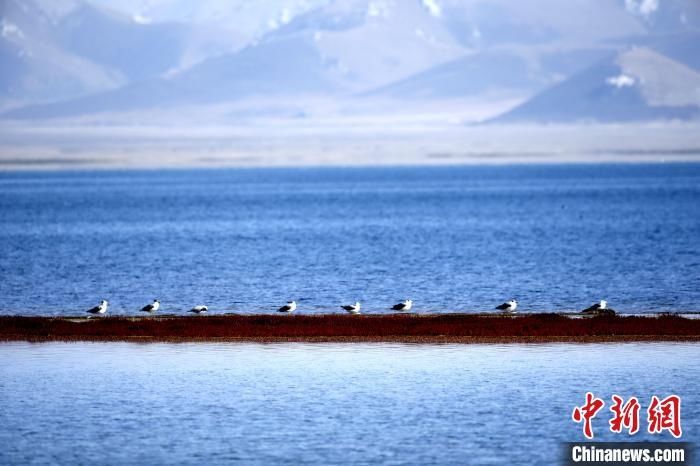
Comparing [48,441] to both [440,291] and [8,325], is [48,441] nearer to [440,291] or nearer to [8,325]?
[8,325]

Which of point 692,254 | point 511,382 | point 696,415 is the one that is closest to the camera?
point 696,415

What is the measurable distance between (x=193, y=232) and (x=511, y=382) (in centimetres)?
6357

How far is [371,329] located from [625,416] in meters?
11.4

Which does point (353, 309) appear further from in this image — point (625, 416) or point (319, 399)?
point (625, 416)

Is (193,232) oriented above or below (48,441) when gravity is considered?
above

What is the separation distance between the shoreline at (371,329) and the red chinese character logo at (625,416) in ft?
25.2

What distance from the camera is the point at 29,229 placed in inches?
3782

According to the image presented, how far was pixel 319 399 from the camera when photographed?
28656mm

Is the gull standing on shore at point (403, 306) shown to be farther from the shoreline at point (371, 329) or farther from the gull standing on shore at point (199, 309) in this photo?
the gull standing on shore at point (199, 309)

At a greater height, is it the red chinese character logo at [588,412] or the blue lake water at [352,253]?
the blue lake water at [352,253]

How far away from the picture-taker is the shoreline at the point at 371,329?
35.6 m

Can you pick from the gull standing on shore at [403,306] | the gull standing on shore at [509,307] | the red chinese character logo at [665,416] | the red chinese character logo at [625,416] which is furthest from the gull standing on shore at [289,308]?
the red chinese character logo at [665,416]

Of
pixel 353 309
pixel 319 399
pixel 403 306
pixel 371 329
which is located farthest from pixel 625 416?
pixel 403 306

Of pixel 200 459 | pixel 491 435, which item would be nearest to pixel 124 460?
pixel 200 459
